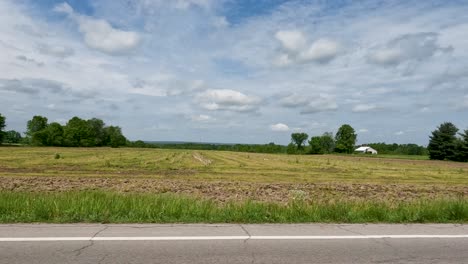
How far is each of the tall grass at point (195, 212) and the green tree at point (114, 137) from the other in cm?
14095

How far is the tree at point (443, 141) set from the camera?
78.6 m

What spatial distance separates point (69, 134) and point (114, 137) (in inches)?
886

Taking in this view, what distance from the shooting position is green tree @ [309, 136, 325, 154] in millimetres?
134875

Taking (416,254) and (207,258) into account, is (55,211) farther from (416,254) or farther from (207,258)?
(416,254)

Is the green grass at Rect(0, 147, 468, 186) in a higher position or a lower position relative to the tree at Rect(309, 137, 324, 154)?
lower

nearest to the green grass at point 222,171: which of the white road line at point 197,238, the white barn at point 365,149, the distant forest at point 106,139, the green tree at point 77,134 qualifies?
the white road line at point 197,238

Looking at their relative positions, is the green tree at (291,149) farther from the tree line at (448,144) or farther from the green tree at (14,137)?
the green tree at (14,137)

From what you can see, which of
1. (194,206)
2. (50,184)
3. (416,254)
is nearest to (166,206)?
(194,206)

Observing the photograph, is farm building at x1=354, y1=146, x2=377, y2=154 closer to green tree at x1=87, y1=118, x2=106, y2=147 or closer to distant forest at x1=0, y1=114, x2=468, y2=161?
distant forest at x1=0, y1=114, x2=468, y2=161

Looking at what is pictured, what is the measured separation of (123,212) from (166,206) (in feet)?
3.15

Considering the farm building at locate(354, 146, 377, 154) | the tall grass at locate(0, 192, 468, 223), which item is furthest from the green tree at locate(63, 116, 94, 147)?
the tall grass at locate(0, 192, 468, 223)

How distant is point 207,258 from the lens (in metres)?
5.23

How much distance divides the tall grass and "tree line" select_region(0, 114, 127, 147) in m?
120

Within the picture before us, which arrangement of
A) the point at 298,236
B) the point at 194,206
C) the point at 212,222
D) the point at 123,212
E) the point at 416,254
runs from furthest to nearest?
the point at 194,206 → the point at 123,212 → the point at 212,222 → the point at 298,236 → the point at 416,254
